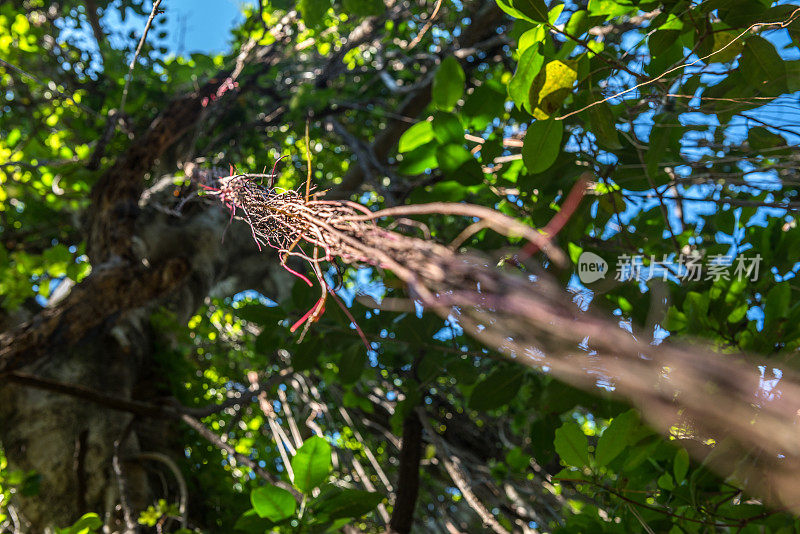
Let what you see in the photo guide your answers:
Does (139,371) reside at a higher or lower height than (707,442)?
higher

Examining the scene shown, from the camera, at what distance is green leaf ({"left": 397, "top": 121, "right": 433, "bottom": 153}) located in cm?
106

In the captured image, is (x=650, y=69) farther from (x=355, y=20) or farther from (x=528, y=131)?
(x=355, y=20)

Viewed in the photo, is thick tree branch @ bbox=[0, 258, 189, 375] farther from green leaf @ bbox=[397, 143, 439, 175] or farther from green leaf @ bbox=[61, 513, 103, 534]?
green leaf @ bbox=[397, 143, 439, 175]

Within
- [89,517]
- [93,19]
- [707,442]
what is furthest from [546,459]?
[93,19]

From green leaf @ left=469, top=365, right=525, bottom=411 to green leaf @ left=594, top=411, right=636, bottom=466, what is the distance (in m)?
0.30

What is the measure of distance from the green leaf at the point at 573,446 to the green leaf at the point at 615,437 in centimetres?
2

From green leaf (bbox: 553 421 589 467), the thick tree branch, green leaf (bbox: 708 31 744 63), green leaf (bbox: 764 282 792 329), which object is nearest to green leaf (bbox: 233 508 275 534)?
green leaf (bbox: 553 421 589 467)

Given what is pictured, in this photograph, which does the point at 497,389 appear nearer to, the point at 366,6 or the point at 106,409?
the point at 366,6

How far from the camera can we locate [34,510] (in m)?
1.33

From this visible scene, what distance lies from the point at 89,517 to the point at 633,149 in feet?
4.08

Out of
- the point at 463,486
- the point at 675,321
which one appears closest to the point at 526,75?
the point at 675,321

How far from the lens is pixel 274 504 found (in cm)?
79

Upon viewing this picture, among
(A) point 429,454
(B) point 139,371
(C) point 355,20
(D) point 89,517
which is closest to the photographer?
(D) point 89,517

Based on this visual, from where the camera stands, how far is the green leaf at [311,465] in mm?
813
